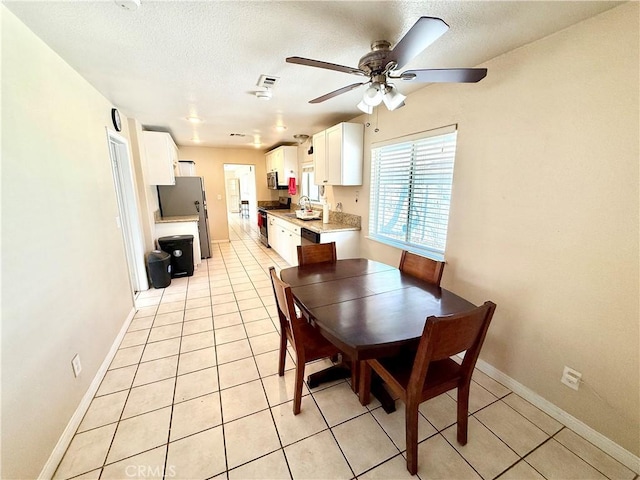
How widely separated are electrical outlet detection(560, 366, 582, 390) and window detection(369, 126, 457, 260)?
3.65 feet

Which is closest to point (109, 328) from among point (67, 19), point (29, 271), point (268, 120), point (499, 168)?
point (29, 271)

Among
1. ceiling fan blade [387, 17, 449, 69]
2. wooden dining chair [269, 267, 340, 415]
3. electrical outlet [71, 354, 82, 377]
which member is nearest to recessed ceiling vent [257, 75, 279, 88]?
ceiling fan blade [387, 17, 449, 69]

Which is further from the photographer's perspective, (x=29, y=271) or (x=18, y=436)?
(x=29, y=271)

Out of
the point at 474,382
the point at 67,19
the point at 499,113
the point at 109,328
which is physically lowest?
the point at 474,382

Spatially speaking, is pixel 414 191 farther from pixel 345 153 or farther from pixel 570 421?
pixel 570 421

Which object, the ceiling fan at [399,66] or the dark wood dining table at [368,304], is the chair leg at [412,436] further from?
the ceiling fan at [399,66]

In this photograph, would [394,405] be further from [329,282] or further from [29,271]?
[29,271]

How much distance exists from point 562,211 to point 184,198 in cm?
527

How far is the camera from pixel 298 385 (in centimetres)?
159

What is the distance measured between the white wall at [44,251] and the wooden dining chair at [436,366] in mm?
1739

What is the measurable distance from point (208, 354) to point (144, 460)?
2.90 ft

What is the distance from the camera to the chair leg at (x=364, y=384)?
1.64 meters

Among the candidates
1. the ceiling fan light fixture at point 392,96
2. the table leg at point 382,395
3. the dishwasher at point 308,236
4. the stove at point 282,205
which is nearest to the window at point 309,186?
the stove at point 282,205

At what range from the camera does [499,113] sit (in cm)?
178
